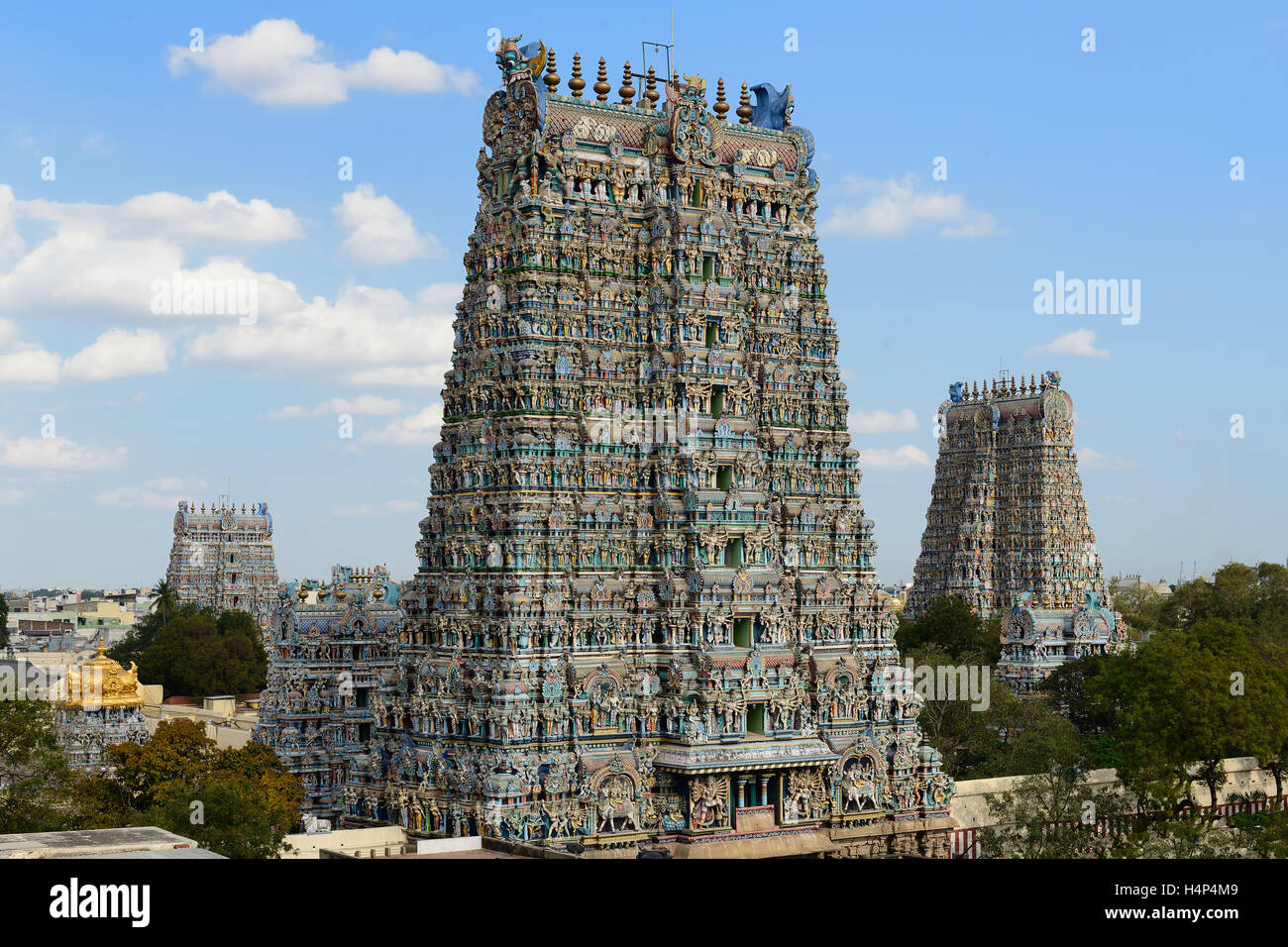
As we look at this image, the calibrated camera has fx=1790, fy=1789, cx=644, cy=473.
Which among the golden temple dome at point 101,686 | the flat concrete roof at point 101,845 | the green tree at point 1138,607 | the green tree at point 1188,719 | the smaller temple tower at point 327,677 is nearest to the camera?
the flat concrete roof at point 101,845

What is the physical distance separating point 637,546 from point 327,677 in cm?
1553

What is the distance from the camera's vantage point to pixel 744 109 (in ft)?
217

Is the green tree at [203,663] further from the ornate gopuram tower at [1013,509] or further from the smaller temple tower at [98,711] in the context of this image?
the ornate gopuram tower at [1013,509]

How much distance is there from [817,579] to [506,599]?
12613 mm

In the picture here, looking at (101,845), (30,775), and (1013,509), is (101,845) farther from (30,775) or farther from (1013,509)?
(1013,509)

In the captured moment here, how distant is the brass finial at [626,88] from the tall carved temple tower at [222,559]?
292 ft

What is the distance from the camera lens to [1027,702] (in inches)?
3300

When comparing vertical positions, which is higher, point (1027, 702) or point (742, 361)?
point (742, 361)

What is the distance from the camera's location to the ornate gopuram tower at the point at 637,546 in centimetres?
5534

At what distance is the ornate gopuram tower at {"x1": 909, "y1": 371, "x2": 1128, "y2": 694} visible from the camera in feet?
371

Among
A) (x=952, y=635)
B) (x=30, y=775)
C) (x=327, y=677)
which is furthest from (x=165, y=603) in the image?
(x=30, y=775)

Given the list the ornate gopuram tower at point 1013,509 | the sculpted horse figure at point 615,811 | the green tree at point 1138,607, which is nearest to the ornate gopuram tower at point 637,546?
the sculpted horse figure at point 615,811

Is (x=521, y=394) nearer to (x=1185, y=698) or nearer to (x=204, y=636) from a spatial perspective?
(x=1185, y=698)
